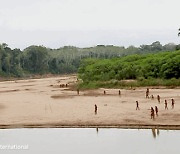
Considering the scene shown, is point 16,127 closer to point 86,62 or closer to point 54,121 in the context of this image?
point 54,121

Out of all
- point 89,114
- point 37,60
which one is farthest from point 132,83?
point 37,60

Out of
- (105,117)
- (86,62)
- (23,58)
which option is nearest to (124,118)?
(105,117)

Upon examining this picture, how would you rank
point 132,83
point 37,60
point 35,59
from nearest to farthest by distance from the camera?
1. point 132,83
2. point 37,60
3. point 35,59

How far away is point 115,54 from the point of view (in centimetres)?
16650
